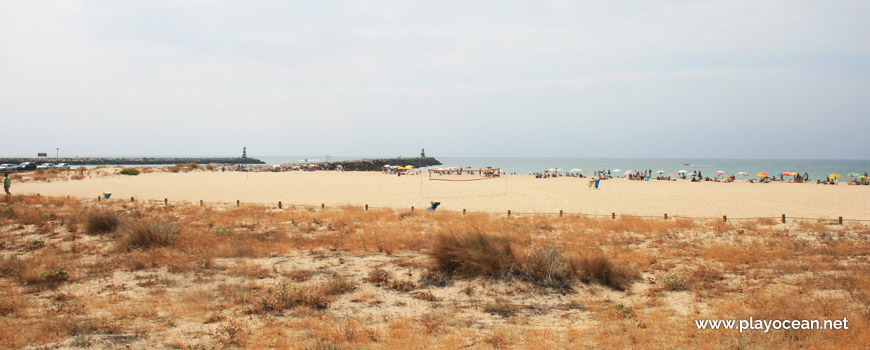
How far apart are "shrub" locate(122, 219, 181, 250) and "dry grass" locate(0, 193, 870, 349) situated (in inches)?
1.4

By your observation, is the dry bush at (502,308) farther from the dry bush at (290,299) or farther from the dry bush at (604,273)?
the dry bush at (290,299)

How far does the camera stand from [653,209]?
18.6 m

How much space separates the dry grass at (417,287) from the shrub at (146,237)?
0.04m

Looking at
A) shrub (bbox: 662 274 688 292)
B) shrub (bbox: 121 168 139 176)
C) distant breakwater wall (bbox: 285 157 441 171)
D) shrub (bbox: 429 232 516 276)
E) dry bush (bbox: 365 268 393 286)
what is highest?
distant breakwater wall (bbox: 285 157 441 171)

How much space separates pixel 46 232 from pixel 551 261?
40.6 ft

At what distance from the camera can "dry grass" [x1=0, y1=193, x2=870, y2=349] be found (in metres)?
4.87

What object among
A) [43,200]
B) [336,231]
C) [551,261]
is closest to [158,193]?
[43,200]

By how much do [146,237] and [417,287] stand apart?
6394 millimetres

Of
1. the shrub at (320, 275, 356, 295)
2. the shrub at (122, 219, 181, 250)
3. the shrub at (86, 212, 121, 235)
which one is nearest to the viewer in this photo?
the shrub at (320, 275, 356, 295)

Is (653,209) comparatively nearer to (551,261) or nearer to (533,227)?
(533,227)

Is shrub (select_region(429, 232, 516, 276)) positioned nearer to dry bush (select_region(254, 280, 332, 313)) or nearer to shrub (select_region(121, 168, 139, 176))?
dry bush (select_region(254, 280, 332, 313))

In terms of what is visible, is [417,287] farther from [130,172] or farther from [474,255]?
[130,172]

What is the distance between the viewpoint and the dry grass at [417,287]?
487 cm

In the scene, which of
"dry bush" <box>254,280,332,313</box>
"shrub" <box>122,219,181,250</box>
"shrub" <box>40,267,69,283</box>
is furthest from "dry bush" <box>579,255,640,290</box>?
"shrub" <box>122,219,181,250</box>
